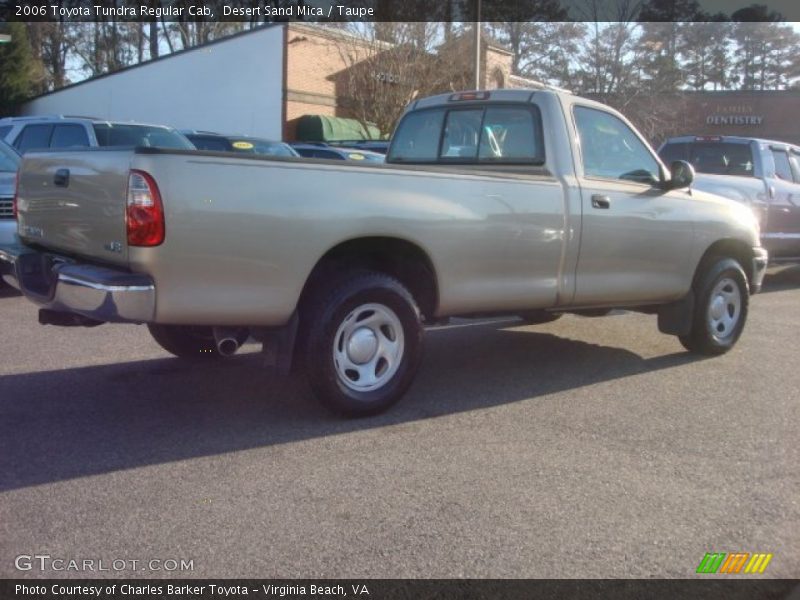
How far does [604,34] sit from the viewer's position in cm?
3359

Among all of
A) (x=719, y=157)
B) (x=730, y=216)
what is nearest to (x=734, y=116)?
(x=719, y=157)

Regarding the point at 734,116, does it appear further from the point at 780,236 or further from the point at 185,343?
the point at 185,343

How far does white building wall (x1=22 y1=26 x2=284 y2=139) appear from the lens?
28.6 metres

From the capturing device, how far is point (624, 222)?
6.32 metres

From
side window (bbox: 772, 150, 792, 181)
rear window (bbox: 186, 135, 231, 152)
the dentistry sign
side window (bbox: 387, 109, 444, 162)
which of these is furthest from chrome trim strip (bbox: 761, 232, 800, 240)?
the dentistry sign

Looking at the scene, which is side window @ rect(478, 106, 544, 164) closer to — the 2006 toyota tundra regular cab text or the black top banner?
the 2006 toyota tundra regular cab text

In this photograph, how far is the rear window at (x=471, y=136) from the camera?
625cm

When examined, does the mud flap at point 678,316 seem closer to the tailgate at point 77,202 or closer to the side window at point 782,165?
the tailgate at point 77,202

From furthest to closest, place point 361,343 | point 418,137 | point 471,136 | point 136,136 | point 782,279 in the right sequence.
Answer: point 782,279, point 136,136, point 418,137, point 471,136, point 361,343

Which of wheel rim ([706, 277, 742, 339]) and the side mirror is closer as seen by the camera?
the side mirror

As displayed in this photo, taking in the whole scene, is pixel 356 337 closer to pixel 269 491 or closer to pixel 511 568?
pixel 269 491

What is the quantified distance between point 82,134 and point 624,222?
8898 millimetres

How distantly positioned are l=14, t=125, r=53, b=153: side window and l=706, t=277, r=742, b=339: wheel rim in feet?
33.1

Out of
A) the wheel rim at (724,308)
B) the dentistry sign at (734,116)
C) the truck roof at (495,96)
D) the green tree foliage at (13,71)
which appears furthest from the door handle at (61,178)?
the dentistry sign at (734,116)
